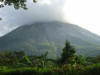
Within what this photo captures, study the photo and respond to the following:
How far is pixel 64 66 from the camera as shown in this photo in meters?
6.15

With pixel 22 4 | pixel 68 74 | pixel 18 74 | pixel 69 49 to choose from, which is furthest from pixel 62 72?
pixel 69 49

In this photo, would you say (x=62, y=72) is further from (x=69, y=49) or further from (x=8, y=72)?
(x=69, y=49)

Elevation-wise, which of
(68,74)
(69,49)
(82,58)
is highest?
(69,49)

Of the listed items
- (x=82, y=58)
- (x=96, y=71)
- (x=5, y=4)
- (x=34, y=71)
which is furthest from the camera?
(x=5, y=4)

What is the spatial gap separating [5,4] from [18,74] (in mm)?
8802

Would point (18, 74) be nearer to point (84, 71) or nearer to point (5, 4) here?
point (84, 71)

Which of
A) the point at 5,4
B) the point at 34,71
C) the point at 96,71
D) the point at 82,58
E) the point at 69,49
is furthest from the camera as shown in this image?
the point at 69,49

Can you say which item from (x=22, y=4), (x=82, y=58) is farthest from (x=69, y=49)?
(x=82, y=58)

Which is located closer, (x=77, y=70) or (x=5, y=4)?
(x=77, y=70)

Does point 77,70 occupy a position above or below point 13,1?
below

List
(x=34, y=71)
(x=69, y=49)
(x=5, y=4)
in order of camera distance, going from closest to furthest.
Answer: (x=34, y=71), (x=5, y=4), (x=69, y=49)

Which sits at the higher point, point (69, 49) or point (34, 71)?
point (69, 49)

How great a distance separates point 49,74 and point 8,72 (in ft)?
5.28

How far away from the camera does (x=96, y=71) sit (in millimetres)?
5641
